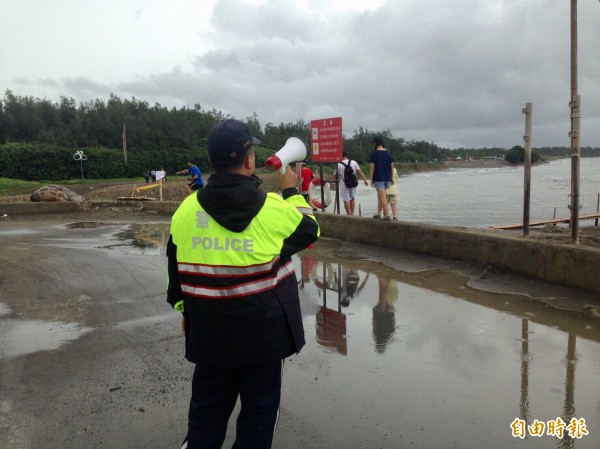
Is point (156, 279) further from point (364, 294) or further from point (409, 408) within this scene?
point (409, 408)

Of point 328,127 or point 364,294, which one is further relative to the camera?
point 328,127

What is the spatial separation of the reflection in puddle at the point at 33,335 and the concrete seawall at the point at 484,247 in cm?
518

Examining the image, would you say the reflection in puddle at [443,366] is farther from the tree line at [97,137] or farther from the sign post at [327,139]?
the tree line at [97,137]

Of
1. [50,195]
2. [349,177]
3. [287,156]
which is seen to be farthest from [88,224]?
[287,156]

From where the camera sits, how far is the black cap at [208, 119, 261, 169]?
225 centimetres

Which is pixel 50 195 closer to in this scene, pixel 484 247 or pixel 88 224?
pixel 88 224

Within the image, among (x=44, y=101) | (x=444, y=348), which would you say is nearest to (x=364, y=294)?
(x=444, y=348)

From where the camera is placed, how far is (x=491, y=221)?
797 inches

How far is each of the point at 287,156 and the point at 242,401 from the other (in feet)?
4.26

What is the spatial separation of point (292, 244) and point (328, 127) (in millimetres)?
9059

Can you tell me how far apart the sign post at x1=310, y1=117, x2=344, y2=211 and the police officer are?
27.9 feet

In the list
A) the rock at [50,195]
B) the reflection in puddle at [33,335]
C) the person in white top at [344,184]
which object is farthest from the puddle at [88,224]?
the reflection in puddle at [33,335]

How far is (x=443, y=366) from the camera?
390cm

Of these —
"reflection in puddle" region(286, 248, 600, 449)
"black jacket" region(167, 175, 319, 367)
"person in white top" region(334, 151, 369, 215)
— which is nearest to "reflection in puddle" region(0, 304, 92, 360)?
Answer: "reflection in puddle" region(286, 248, 600, 449)
